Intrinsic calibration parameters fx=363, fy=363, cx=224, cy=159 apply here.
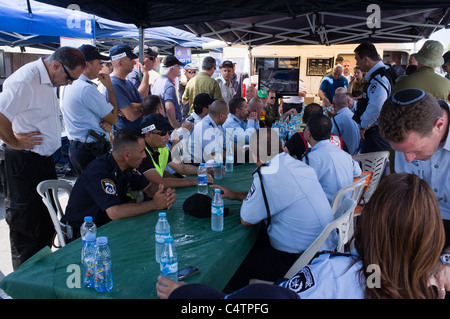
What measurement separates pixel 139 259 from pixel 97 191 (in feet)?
2.31

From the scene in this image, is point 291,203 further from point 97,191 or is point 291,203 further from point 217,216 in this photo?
point 97,191

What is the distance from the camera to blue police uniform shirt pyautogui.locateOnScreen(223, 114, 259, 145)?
4695 millimetres

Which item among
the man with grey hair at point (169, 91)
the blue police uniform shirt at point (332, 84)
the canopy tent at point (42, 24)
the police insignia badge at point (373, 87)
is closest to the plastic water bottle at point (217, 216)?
the police insignia badge at point (373, 87)

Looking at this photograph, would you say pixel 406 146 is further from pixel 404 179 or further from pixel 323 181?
pixel 323 181

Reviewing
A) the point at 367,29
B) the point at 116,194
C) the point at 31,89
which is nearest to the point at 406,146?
the point at 116,194

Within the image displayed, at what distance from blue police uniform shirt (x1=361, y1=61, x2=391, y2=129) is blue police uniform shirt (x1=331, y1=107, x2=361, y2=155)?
13 cm

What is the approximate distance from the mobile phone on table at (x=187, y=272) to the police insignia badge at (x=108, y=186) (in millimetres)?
883

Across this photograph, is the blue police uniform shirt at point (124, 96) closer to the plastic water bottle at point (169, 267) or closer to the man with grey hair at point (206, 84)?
the man with grey hair at point (206, 84)

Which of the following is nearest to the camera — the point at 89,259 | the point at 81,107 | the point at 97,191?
the point at 89,259

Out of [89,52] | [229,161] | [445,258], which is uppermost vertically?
[89,52]

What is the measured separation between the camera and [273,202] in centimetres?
217

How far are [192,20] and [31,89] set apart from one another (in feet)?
9.05

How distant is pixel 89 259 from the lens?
1650 millimetres

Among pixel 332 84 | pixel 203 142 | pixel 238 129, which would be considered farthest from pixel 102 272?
pixel 332 84
